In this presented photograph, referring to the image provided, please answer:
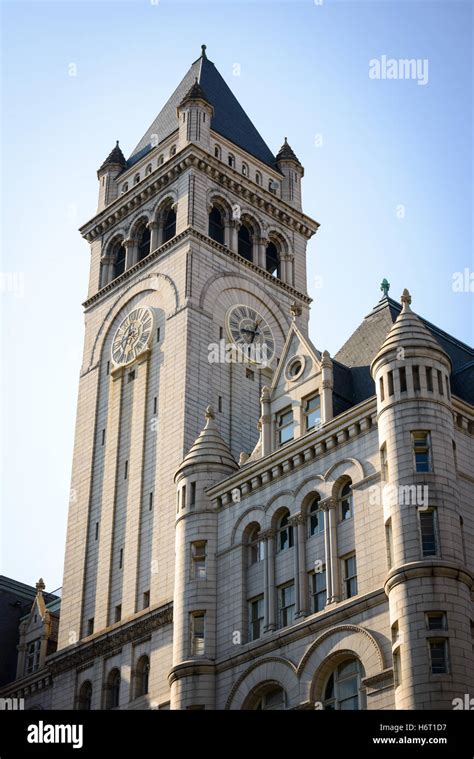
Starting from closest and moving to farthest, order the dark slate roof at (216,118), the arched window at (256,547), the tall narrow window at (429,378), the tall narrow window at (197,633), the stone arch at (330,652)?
1. the stone arch at (330,652)
2. the tall narrow window at (429,378)
3. the tall narrow window at (197,633)
4. the arched window at (256,547)
5. the dark slate roof at (216,118)

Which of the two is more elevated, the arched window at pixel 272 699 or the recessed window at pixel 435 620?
the recessed window at pixel 435 620

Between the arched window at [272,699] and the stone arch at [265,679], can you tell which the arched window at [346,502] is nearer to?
the stone arch at [265,679]

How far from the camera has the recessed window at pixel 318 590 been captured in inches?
2083

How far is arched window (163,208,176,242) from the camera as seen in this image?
83.6m

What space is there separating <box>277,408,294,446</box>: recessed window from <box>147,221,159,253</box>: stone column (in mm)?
24912

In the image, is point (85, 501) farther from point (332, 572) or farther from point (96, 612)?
point (332, 572)

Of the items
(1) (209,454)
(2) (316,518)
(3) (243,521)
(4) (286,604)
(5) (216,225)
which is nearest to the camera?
(4) (286,604)

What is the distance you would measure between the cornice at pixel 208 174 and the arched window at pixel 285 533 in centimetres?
3272

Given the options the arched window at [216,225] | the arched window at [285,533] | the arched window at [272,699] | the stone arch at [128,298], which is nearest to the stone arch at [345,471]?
the arched window at [285,533]

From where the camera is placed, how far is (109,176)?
9119cm

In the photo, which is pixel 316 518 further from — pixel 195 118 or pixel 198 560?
pixel 195 118

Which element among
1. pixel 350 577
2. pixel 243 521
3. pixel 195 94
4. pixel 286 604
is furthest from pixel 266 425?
pixel 195 94

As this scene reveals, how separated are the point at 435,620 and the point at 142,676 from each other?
72.1 ft

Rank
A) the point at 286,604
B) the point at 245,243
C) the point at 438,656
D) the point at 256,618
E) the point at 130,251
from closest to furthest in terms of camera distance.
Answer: the point at 438,656 → the point at 286,604 → the point at 256,618 → the point at 130,251 → the point at 245,243
